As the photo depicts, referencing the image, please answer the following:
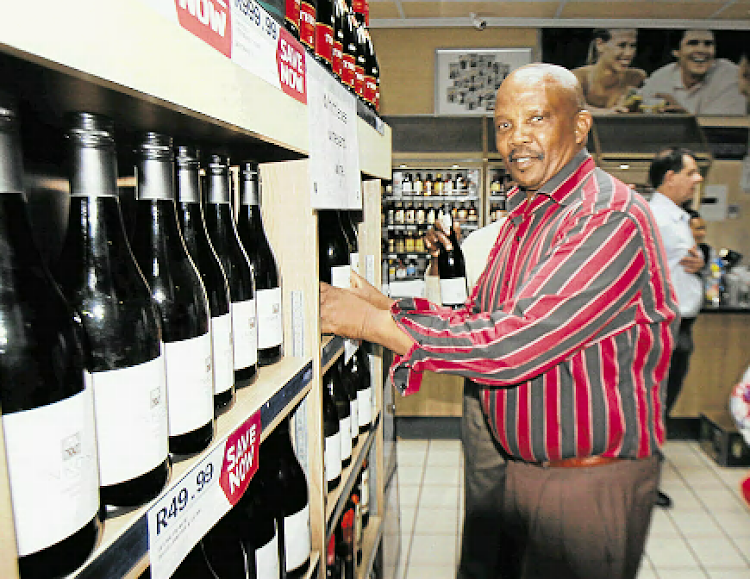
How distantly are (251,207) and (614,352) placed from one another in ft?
3.37

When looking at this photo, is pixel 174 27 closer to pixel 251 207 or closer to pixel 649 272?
pixel 251 207

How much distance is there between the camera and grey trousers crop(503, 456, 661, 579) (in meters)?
1.54

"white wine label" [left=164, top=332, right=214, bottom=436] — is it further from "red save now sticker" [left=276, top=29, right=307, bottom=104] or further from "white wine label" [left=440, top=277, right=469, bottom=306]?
"white wine label" [left=440, top=277, right=469, bottom=306]

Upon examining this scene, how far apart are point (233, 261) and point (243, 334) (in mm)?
274

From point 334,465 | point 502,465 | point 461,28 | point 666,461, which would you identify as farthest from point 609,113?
point 334,465

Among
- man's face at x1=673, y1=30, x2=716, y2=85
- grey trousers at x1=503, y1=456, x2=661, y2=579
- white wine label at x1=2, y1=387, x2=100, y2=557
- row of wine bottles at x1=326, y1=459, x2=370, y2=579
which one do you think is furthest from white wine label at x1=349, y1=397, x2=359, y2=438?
man's face at x1=673, y1=30, x2=716, y2=85

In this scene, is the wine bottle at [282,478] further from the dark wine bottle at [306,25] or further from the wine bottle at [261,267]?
the dark wine bottle at [306,25]

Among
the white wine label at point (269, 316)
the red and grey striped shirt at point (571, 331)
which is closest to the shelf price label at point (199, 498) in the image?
the white wine label at point (269, 316)

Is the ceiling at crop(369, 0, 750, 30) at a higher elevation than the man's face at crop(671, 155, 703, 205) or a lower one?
higher

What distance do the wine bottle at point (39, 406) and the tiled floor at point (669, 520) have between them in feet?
8.17

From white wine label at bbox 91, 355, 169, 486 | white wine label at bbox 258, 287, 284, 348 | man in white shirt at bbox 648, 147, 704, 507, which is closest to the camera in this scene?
white wine label at bbox 91, 355, 169, 486

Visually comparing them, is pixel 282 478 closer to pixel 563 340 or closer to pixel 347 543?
pixel 347 543

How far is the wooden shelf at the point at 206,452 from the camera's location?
0.49m

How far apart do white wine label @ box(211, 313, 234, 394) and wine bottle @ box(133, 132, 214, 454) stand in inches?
1.9
